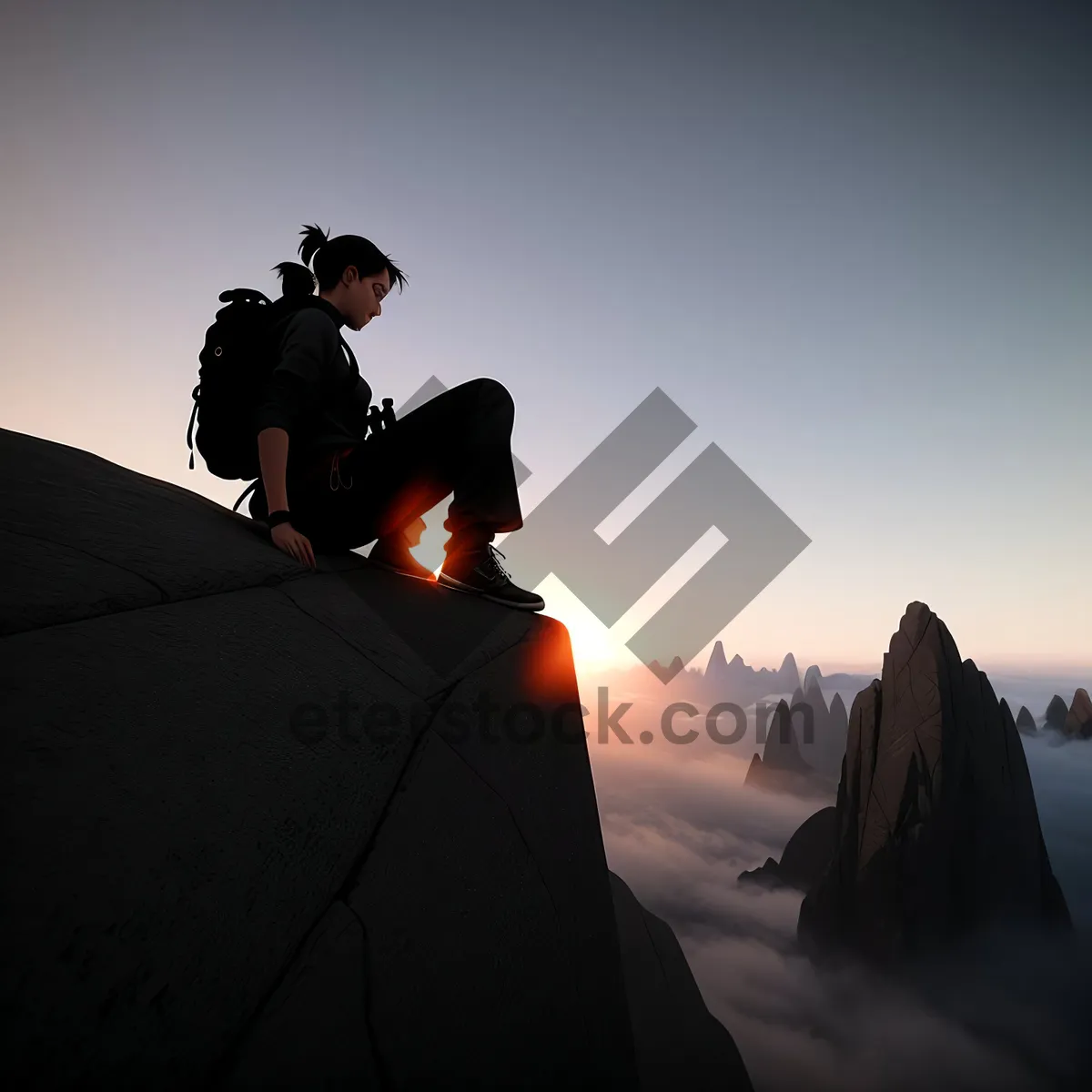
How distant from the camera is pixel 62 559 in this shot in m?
1.54

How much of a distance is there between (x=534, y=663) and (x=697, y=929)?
299 feet

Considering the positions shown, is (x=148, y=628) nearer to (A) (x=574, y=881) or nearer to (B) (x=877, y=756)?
(A) (x=574, y=881)

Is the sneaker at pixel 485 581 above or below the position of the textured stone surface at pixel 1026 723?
above

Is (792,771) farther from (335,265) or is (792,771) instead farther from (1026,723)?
(335,265)

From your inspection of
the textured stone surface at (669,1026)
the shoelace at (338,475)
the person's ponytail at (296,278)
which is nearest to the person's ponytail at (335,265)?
the person's ponytail at (296,278)

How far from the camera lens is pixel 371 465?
2.59 m

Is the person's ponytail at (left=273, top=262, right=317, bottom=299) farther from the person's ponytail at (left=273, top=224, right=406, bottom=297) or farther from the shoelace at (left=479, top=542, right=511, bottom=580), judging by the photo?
the shoelace at (left=479, top=542, right=511, bottom=580)

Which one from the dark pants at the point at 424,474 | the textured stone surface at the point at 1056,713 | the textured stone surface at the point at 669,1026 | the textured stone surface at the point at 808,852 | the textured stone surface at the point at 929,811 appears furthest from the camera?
the textured stone surface at the point at 1056,713

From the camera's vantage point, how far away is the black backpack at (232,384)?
2584 millimetres

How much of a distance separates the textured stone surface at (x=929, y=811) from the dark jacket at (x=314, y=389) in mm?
34133

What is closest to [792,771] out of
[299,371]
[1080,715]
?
[1080,715]

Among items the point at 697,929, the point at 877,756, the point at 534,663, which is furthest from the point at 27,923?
the point at 697,929

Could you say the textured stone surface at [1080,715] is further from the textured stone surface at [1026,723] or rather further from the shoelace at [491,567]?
the shoelace at [491,567]

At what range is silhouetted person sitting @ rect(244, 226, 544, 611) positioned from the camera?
2451mm
